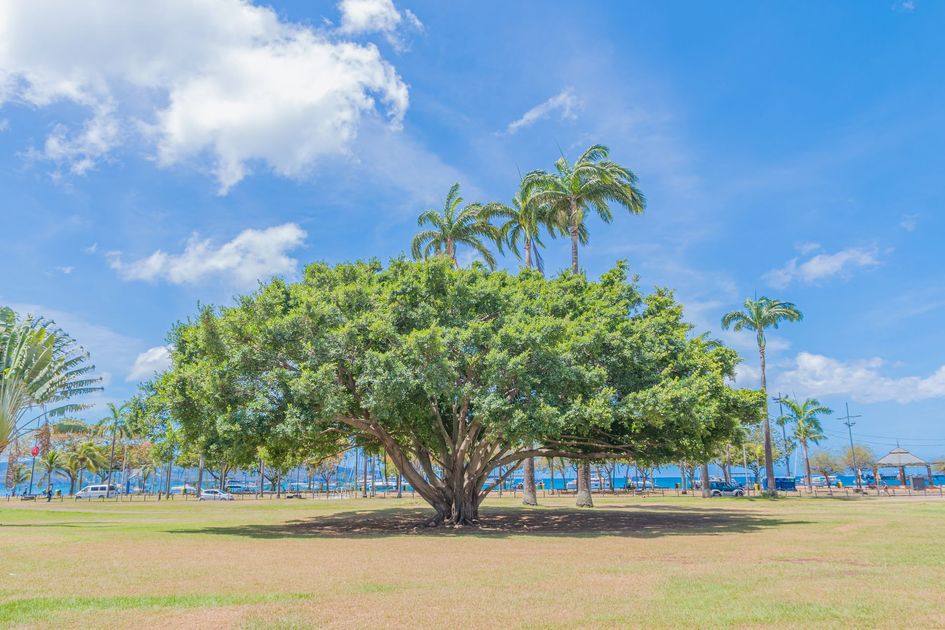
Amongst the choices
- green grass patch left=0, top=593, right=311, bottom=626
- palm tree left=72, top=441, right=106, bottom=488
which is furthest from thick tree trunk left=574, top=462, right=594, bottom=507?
palm tree left=72, top=441, right=106, bottom=488

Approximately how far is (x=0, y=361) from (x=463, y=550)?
90.6ft

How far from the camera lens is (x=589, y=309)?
26.4 meters

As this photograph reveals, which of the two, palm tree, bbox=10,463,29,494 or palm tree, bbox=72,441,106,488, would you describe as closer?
palm tree, bbox=72,441,106,488

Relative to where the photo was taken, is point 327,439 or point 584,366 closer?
point 584,366

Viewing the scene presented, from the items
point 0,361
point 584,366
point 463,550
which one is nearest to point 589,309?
point 584,366

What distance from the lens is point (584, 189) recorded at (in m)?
36.4

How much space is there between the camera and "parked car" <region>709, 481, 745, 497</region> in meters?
62.6

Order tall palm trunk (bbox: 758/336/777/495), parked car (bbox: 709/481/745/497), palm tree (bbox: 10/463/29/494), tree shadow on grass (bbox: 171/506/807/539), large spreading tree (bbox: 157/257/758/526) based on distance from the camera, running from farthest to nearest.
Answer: palm tree (bbox: 10/463/29/494) < parked car (bbox: 709/481/745/497) < tall palm trunk (bbox: 758/336/777/495) < tree shadow on grass (bbox: 171/506/807/539) < large spreading tree (bbox: 157/257/758/526)

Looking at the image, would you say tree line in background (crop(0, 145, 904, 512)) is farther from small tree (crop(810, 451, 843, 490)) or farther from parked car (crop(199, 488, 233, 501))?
small tree (crop(810, 451, 843, 490))

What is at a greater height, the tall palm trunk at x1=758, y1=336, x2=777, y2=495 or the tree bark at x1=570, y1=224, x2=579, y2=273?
the tree bark at x1=570, y1=224, x2=579, y2=273

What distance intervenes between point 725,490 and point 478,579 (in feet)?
203

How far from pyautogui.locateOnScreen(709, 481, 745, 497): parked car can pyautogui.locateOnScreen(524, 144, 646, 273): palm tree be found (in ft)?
121

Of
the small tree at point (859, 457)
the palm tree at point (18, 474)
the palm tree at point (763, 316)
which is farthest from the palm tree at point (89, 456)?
the small tree at point (859, 457)

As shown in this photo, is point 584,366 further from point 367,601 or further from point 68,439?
point 68,439
